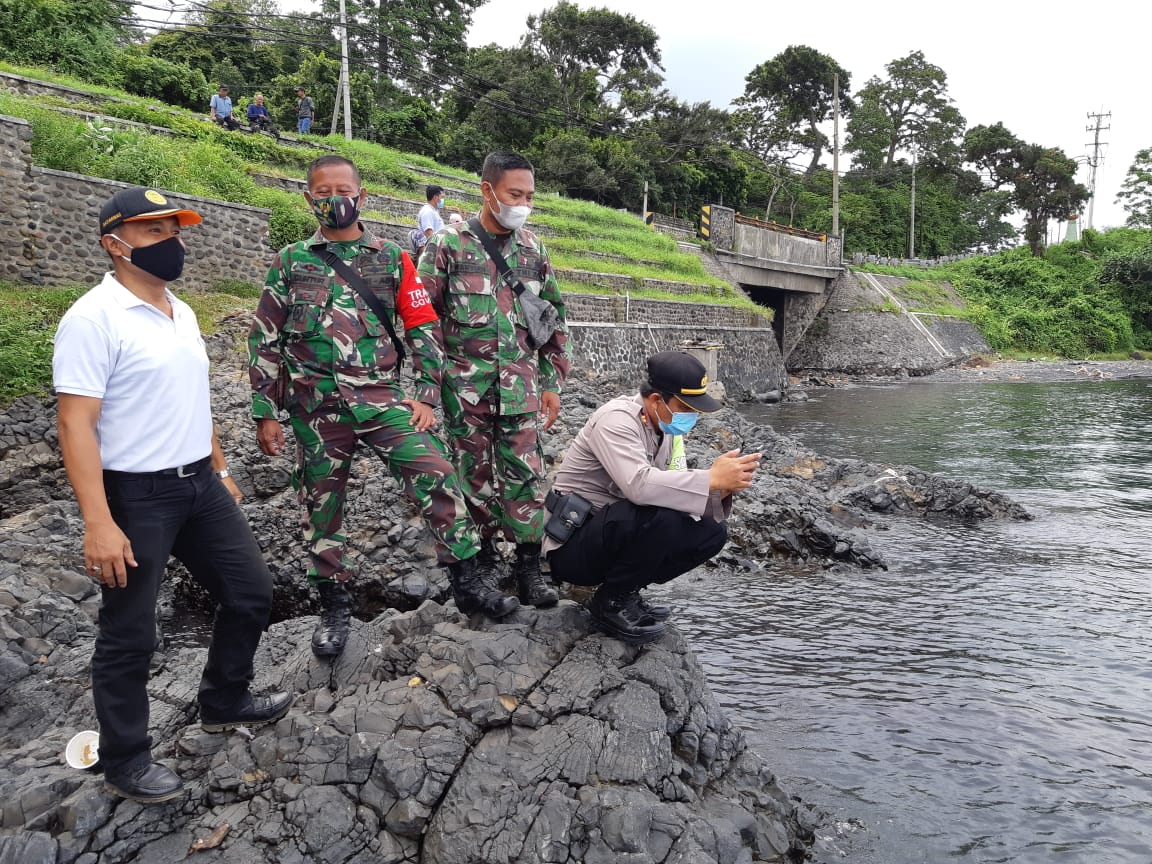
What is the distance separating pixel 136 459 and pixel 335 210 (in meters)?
1.52

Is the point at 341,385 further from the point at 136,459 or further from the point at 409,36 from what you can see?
the point at 409,36

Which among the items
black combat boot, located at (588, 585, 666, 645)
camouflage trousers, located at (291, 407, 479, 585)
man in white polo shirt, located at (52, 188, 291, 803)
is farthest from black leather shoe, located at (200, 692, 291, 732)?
black combat boot, located at (588, 585, 666, 645)

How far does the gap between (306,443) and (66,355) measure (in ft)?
3.97

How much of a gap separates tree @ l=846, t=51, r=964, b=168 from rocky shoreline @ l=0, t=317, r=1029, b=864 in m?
59.2

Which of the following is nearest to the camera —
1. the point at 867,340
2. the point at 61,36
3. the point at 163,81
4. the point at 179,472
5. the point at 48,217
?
the point at 179,472

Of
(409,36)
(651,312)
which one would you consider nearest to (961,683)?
(651,312)

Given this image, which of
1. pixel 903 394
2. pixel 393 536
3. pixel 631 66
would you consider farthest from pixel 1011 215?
pixel 393 536

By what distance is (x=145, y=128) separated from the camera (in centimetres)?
1562

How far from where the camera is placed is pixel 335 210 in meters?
3.59

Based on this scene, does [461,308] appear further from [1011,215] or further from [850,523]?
[1011,215]

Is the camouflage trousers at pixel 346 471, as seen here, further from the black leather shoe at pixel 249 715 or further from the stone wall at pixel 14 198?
the stone wall at pixel 14 198

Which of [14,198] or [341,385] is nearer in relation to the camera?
[341,385]

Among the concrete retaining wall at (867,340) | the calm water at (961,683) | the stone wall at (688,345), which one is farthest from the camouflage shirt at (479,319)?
the concrete retaining wall at (867,340)

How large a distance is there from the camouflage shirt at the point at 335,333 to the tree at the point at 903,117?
58.8 metres
